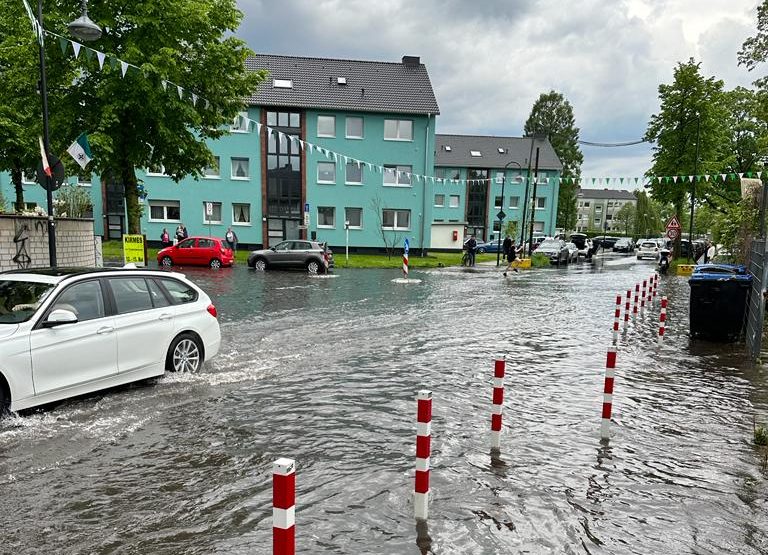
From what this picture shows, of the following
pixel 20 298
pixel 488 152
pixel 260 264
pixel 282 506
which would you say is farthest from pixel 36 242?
pixel 488 152

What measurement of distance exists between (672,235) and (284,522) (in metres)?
32.8

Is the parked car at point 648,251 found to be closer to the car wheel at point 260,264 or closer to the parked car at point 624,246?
the parked car at point 624,246

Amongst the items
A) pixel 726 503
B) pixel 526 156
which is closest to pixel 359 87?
pixel 526 156

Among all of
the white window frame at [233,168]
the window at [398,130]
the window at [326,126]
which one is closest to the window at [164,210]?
the white window frame at [233,168]

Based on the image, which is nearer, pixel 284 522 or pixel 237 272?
pixel 284 522

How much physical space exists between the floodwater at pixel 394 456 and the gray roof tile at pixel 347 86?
30597 mm

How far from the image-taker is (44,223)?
12.7 meters

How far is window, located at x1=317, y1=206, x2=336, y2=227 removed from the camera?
3844 cm

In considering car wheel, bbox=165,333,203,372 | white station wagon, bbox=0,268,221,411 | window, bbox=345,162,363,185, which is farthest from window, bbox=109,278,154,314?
window, bbox=345,162,363,185

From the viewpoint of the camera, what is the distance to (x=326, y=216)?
127 feet

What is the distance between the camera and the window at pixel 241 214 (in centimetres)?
3769

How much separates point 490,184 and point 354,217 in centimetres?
2727

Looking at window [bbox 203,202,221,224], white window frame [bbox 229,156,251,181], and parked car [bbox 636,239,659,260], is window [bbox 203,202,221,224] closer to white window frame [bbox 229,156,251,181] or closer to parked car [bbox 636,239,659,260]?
white window frame [bbox 229,156,251,181]

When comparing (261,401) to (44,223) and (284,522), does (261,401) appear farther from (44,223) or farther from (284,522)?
(44,223)
